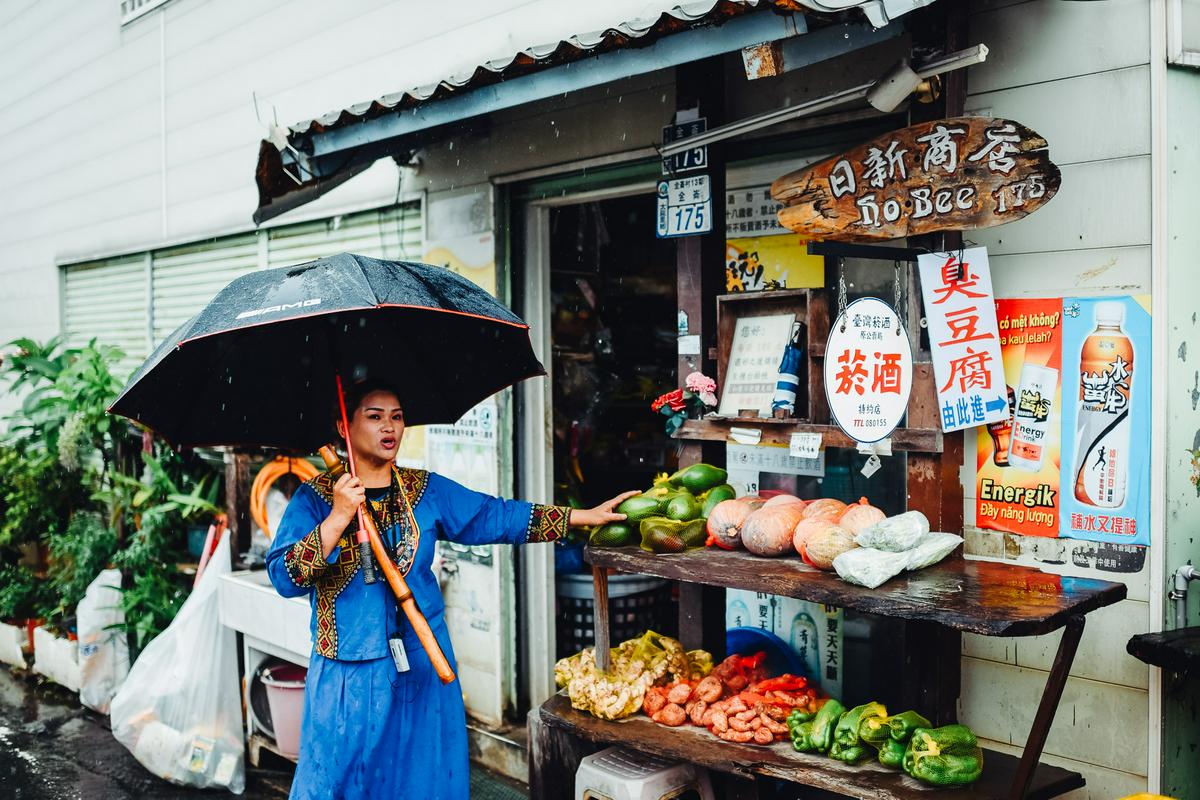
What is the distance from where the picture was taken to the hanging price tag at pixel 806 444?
3.95 meters

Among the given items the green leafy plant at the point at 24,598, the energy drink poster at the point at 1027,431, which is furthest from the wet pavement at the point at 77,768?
the energy drink poster at the point at 1027,431

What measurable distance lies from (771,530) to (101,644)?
18.6 feet

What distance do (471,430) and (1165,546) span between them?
3.99 m

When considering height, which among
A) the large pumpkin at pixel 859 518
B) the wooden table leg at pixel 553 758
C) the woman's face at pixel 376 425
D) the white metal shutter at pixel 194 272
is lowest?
the wooden table leg at pixel 553 758

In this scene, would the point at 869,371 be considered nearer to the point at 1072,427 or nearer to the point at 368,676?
the point at 1072,427

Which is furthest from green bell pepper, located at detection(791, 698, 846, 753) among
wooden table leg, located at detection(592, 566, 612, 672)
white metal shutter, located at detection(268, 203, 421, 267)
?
white metal shutter, located at detection(268, 203, 421, 267)

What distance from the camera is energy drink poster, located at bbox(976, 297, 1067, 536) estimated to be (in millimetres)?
3750

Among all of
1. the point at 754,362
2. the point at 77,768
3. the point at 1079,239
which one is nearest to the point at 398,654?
the point at 754,362

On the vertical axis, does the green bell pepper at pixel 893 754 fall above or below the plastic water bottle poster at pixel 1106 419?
below

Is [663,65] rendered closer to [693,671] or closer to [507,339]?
[507,339]

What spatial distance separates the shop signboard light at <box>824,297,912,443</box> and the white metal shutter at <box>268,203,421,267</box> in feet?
12.4

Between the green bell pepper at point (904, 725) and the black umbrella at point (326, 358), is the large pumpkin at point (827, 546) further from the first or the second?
the black umbrella at point (326, 358)

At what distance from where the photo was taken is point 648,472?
7.10 metres

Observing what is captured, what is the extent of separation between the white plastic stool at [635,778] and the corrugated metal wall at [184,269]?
12.8 feet
